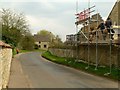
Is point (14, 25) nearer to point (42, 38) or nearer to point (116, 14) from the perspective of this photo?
point (116, 14)

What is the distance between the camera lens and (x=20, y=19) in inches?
2825

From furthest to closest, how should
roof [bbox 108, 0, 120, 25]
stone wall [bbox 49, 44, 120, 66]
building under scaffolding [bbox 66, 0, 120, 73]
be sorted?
1. roof [bbox 108, 0, 120, 25]
2. building under scaffolding [bbox 66, 0, 120, 73]
3. stone wall [bbox 49, 44, 120, 66]

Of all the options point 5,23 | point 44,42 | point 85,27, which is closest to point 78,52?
point 85,27

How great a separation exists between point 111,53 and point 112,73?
14.7ft

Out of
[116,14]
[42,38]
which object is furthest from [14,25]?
[42,38]

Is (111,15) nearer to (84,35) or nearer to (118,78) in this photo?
(84,35)

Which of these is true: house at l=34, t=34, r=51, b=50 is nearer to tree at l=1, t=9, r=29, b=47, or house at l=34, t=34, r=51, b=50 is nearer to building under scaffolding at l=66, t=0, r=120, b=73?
tree at l=1, t=9, r=29, b=47

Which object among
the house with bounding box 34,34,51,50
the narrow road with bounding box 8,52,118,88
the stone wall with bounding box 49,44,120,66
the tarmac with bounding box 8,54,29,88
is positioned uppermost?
the house with bounding box 34,34,51,50

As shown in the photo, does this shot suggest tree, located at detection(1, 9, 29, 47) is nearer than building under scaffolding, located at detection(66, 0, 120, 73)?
No

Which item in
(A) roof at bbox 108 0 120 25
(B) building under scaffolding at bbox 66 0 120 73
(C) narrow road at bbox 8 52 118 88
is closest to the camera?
(C) narrow road at bbox 8 52 118 88

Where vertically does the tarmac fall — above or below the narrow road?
above

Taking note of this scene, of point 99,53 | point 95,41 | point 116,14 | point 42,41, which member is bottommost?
point 99,53

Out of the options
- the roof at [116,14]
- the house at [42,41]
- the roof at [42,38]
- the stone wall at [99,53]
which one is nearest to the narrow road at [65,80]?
the stone wall at [99,53]

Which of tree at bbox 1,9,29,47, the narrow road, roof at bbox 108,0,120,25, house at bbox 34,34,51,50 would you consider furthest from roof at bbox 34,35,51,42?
the narrow road
